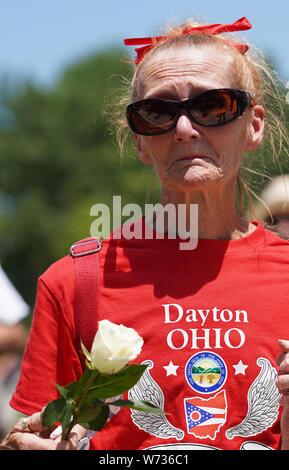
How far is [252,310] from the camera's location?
2709 mm

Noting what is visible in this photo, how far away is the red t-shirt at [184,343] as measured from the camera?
2592mm

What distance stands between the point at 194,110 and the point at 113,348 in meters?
0.99

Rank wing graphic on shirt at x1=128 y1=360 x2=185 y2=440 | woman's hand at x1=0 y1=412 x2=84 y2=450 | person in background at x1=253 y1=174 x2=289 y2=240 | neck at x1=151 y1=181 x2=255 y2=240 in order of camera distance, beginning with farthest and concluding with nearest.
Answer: person in background at x1=253 y1=174 x2=289 y2=240 → neck at x1=151 y1=181 x2=255 y2=240 → wing graphic on shirt at x1=128 y1=360 x2=185 y2=440 → woman's hand at x1=0 y1=412 x2=84 y2=450

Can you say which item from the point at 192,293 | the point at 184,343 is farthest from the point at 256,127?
the point at 184,343

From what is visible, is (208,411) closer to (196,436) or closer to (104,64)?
(196,436)

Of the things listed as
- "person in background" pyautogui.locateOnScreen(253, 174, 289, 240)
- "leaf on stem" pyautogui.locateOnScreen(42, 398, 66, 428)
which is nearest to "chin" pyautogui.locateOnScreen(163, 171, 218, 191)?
"leaf on stem" pyautogui.locateOnScreen(42, 398, 66, 428)

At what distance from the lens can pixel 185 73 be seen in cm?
281

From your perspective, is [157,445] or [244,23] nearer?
[157,445]

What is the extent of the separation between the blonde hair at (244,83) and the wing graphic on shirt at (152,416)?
2.97 feet

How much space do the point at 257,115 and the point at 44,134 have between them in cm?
3483

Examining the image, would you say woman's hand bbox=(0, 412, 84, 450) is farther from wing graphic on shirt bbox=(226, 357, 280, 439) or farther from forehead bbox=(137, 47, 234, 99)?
forehead bbox=(137, 47, 234, 99)

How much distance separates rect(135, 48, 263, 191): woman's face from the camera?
2.77 metres

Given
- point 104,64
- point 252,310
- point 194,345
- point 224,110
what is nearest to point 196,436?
point 194,345
